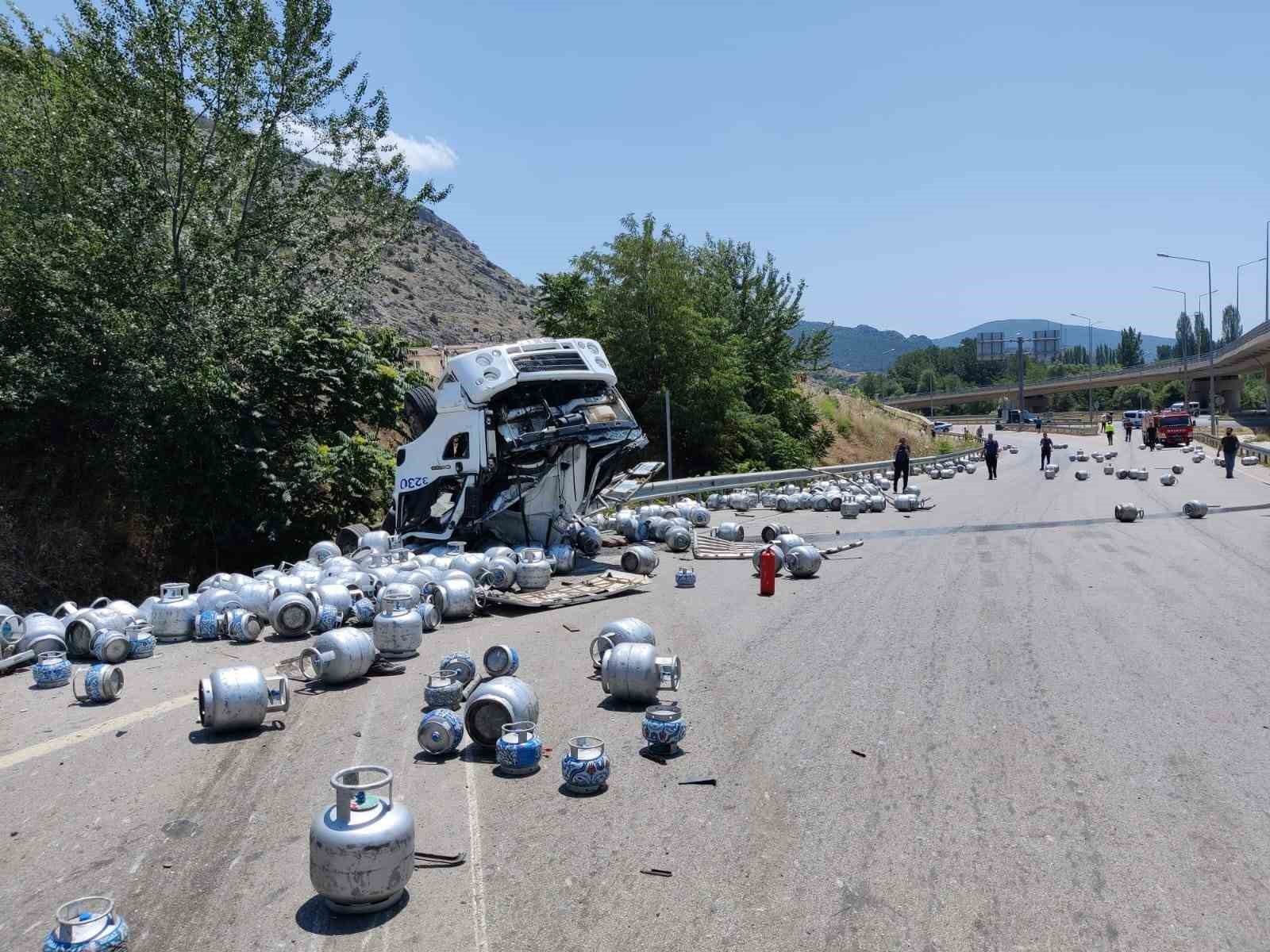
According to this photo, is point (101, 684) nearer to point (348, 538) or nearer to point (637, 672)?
point (637, 672)

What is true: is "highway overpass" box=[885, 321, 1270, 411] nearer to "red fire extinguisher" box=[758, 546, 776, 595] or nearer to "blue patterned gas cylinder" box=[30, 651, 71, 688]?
"red fire extinguisher" box=[758, 546, 776, 595]

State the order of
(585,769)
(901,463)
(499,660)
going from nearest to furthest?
(585,769) → (499,660) → (901,463)

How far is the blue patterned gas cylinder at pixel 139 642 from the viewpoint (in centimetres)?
980

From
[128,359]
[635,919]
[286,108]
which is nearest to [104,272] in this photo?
[128,359]

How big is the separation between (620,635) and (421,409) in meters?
8.71

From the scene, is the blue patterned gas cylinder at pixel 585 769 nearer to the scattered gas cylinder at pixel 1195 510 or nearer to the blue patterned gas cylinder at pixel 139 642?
the blue patterned gas cylinder at pixel 139 642

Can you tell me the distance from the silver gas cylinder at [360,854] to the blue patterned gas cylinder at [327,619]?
622cm

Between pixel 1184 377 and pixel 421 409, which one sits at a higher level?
pixel 1184 377

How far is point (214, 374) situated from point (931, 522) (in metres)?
15.5

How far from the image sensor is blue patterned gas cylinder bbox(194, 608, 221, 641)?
10562 mm

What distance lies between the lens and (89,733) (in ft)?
24.5

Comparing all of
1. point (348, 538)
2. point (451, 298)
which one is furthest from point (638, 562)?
point (451, 298)

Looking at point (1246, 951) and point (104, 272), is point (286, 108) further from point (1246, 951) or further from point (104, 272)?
point (1246, 951)

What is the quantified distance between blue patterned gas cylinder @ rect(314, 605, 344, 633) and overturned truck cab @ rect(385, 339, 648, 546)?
4.53m
